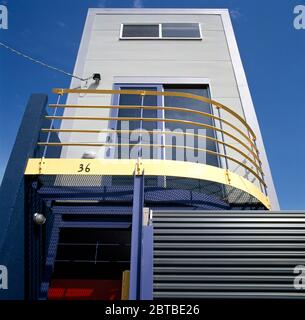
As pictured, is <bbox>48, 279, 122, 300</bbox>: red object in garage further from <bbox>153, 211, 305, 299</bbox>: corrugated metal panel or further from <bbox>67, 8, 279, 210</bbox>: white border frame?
<bbox>67, 8, 279, 210</bbox>: white border frame

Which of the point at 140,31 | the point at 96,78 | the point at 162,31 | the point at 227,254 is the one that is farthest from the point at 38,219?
the point at 162,31

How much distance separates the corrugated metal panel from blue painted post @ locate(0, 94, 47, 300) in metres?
1.83

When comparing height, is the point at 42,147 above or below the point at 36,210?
above

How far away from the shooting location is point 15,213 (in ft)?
13.8

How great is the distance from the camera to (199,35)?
10.3m

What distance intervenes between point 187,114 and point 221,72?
214 centimetres

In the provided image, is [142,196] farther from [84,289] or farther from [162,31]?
[162,31]

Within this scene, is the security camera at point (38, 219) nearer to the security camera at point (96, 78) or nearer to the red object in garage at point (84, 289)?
the red object in garage at point (84, 289)

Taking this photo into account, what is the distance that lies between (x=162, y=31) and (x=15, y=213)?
8254 mm

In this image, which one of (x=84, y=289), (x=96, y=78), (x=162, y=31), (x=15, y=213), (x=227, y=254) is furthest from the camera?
(x=162, y=31)

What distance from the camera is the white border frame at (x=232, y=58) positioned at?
7158 mm

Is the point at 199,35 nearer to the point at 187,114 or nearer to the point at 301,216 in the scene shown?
the point at 187,114
